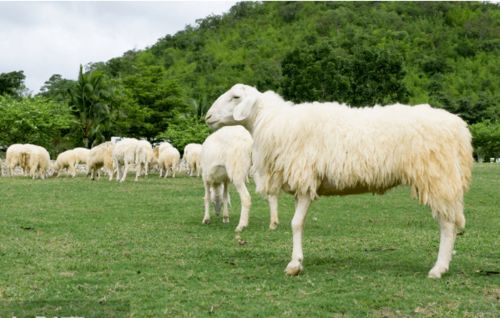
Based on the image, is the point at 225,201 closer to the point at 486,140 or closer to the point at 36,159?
the point at 36,159

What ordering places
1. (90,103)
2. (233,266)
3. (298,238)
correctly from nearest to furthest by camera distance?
(298,238) → (233,266) → (90,103)

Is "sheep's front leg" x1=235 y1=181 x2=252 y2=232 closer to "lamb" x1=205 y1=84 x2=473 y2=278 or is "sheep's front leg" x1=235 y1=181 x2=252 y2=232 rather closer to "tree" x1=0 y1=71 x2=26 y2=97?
"lamb" x1=205 y1=84 x2=473 y2=278

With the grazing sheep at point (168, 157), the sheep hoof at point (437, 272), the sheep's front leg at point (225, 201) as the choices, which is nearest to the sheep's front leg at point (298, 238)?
the sheep hoof at point (437, 272)

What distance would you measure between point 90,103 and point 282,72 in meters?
19.4

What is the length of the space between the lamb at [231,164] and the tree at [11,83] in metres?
49.7

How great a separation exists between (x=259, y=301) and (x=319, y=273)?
1.53 meters

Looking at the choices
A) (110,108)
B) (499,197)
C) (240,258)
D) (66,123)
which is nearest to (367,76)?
(110,108)

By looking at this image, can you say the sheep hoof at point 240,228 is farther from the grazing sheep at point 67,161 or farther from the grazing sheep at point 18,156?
the grazing sheep at point 67,161

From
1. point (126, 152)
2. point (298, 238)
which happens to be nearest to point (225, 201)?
point (298, 238)

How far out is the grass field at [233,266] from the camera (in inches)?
239

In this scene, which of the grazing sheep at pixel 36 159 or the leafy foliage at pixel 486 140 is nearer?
the grazing sheep at pixel 36 159

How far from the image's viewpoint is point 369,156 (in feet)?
24.6

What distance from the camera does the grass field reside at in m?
6.08

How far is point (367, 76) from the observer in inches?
2298
